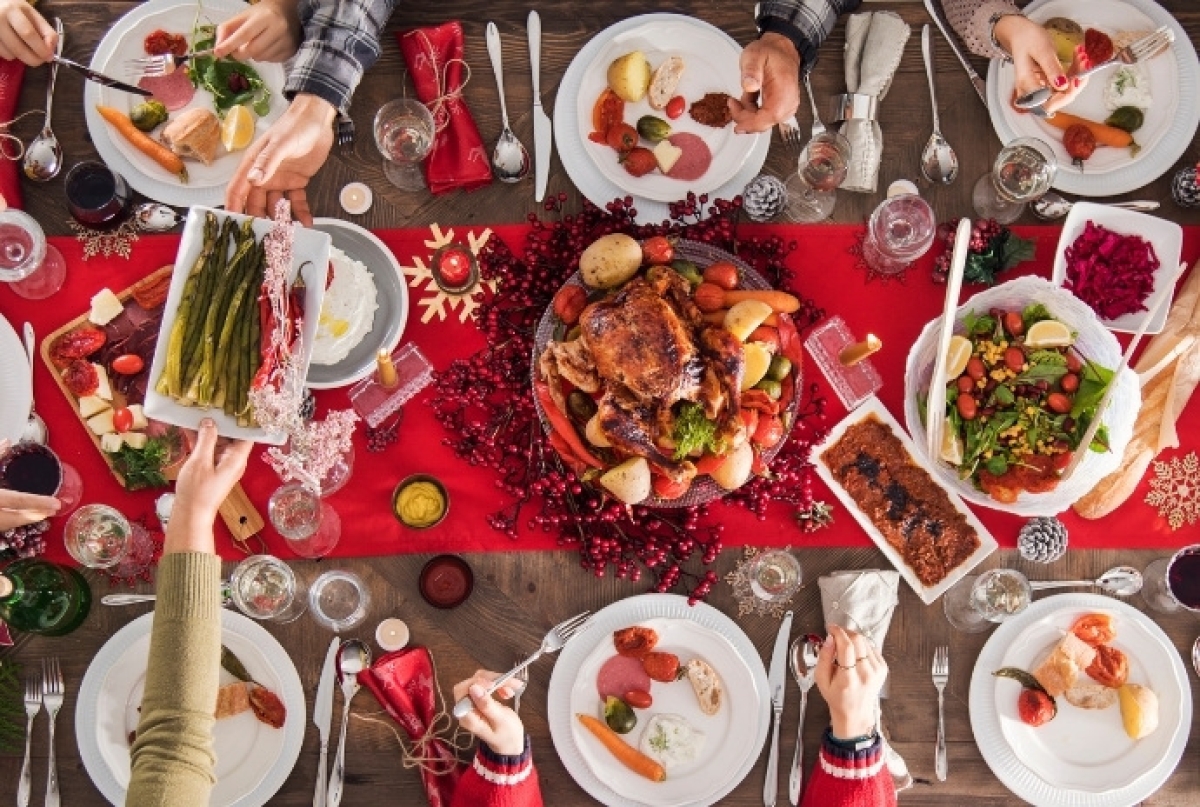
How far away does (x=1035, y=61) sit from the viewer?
2785 mm

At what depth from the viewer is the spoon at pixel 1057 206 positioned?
2.86 m

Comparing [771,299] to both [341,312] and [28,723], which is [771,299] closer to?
[341,312]

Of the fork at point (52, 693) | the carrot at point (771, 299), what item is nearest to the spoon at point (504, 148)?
the carrot at point (771, 299)

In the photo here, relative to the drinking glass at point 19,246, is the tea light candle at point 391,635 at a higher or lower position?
lower

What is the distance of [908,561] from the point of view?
2.88 meters

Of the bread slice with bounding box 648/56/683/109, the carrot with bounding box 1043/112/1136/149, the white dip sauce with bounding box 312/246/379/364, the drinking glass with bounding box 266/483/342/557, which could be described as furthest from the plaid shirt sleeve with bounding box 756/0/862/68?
the drinking glass with bounding box 266/483/342/557

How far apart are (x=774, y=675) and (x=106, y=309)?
2070mm

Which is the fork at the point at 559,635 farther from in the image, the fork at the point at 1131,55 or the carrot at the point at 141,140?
the fork at the point at 1131,55

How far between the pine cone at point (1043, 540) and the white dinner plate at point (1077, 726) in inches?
5.1

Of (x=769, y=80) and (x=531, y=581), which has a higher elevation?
(x=769, y=80)

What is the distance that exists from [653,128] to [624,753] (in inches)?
66.8

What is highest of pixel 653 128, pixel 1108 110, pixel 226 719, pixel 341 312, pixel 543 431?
pixel 1108 110

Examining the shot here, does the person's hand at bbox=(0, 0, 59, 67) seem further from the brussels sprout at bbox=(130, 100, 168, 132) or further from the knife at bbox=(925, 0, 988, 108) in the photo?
the knife at bbox=(925, 0, 988, 108)

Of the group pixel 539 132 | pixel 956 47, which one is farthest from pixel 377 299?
pixel 956 47
